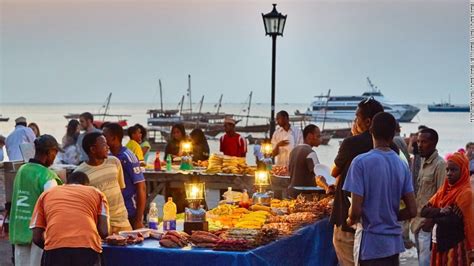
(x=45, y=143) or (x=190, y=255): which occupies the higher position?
(x=45, y=143)

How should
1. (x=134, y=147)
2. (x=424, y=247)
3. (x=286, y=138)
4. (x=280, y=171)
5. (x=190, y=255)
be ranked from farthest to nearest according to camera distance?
(x=286, y=138)
(x=134, y=147)
(x=280, y=171)
(x=424, y=247)
(x=190, y=255)

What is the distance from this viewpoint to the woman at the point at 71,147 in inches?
616

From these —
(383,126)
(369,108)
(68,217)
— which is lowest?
(68,217)

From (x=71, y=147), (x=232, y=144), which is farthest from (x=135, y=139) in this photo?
(x=232, y=144)

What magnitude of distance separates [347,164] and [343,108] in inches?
4300

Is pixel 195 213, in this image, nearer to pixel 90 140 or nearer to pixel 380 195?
pixel 90 140

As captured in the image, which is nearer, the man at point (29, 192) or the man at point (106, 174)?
the man at point (29, 192)

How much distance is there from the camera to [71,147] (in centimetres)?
1571

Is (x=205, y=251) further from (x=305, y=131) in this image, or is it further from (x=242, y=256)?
(x=305, y=131)

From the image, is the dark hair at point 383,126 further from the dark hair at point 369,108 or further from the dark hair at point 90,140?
the dark hair at point 90,140

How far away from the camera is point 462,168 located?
7.77 m

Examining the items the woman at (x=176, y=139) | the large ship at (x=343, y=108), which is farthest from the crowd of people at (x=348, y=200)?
the large ship at (x=343, y=108)

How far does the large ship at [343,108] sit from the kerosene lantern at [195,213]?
104213 millimetres

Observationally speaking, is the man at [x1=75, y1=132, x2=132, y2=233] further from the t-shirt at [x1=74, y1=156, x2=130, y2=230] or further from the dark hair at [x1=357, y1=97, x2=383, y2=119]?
the dark hair at [x1=357, y1=97, x2=383, y2=119]
